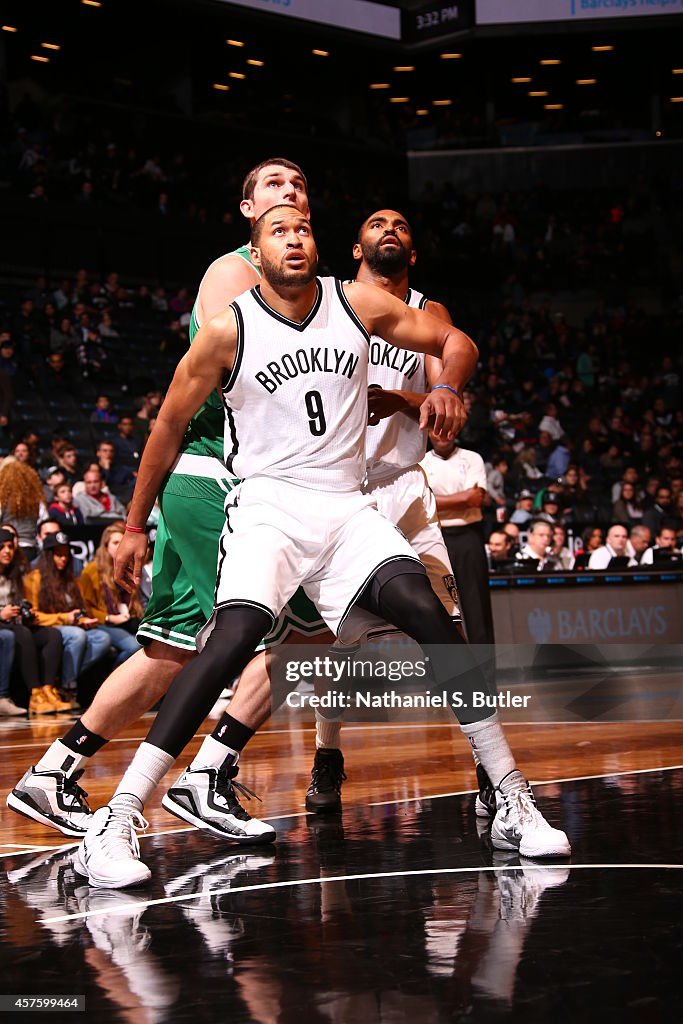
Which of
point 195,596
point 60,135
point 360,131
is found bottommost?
point 195,596

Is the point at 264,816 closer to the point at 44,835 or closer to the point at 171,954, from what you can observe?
the point at 44,835

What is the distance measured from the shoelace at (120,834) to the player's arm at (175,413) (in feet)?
2.25

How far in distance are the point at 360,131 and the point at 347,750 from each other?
2006cm

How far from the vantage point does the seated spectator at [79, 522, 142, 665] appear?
9.02 m

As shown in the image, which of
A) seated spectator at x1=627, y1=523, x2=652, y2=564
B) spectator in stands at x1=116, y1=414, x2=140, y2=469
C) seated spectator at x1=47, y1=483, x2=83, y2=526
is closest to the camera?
seated spectator at x1=47, y1=483, x2=83, y2=526

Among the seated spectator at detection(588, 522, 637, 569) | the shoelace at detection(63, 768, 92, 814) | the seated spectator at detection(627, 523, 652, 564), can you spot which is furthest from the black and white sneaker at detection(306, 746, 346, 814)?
the seated spectator at detection(627, 523, 652, 564)

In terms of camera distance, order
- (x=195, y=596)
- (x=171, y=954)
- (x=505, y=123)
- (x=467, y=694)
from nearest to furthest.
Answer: (x=171, y=954) < (x=467, y=694) < (x=195, y=596) < (x=505, y=123)

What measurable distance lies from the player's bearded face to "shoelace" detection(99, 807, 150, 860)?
A: 2.12 metres

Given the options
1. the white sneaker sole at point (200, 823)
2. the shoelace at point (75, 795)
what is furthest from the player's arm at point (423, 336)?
the shoelace at point (75, 795)

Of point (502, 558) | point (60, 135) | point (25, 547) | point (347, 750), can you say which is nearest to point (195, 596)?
point (347, 750)

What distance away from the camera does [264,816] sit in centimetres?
444

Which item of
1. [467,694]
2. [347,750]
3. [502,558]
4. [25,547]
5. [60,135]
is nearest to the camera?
[467,694]

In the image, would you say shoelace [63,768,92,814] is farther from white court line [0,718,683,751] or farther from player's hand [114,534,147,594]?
white court line [0,718,683,751]

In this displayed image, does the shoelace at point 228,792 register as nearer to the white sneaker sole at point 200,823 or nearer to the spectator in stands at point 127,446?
the white sneaker sole at point 200,823
